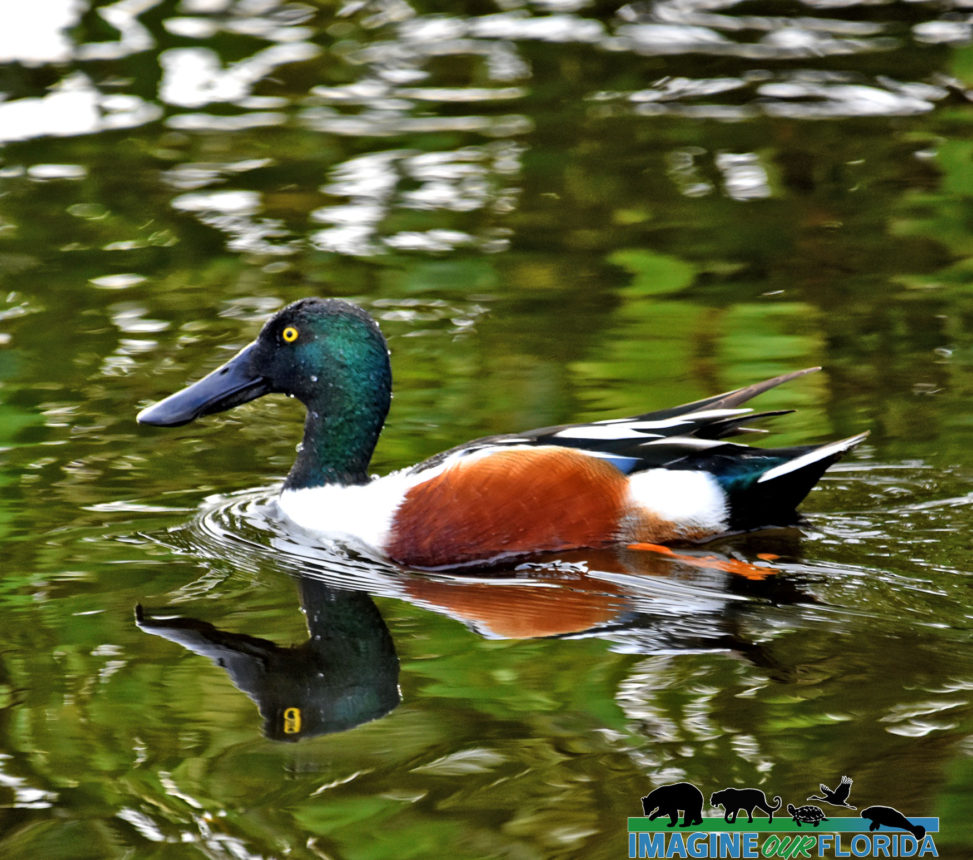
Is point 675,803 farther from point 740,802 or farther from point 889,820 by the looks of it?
point 889,820

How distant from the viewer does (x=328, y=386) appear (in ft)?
20.0

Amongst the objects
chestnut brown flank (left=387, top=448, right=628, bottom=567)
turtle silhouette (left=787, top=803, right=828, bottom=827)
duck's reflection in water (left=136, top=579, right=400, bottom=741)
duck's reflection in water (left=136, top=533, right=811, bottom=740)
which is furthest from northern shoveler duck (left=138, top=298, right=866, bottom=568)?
turtle silhouette (left=787, top=803, right=828, bottom=827)

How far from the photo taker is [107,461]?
653cm

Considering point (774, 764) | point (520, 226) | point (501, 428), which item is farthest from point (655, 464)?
point (520, 226)

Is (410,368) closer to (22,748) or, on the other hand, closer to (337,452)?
(337,452)

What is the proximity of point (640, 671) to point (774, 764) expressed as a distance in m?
0.68

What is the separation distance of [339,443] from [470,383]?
1.30 metres

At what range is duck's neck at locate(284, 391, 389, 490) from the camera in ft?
19.9

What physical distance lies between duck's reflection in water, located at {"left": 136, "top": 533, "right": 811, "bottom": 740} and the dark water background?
0.06 ft

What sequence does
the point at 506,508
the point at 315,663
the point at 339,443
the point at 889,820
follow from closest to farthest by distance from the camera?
1. the point at 889,820
2. the point at 315,663
3. the point at 506,508
4. the point at 339,443

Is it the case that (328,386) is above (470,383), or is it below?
above

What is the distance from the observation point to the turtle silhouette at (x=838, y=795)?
3791 millimetres

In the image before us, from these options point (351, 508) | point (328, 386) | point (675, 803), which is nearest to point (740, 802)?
point (675, 803)

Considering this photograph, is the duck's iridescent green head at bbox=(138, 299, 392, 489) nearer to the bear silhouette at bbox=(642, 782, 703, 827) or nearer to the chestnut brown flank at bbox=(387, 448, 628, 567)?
the chestnut brown flank at bbox=(387, 448, 628, 567)
